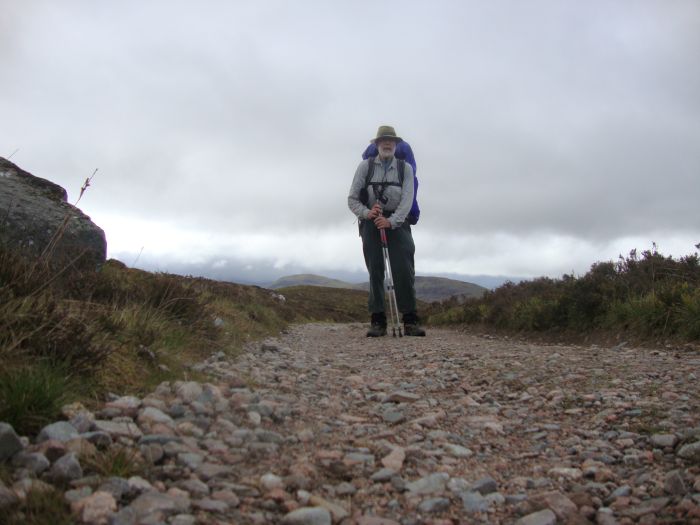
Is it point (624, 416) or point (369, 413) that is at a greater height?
point (624, 416)

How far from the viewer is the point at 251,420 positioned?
3141 millimetres

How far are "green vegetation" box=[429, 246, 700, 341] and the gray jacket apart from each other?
4.02 m

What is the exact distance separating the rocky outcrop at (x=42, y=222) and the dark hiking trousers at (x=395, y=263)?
4.37 m

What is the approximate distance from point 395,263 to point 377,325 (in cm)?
124

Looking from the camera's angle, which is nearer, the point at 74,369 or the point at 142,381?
the point at 74,369

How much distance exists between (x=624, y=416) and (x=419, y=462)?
62.9 inches

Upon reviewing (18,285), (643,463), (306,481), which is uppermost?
(18,285)

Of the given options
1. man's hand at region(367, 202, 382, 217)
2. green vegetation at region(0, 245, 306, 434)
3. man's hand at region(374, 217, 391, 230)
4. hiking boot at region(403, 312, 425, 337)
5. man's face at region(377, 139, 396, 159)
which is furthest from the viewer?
hiking boot at region(403, 312, 425, 337)

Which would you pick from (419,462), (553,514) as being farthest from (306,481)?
(553,514)

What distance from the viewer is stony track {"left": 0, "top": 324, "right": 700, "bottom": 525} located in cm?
206

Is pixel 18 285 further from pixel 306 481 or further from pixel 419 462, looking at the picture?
pixel 419 462

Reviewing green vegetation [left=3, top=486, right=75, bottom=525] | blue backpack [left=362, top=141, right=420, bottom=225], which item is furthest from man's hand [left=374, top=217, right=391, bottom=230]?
green vegetation [left=3, top=486, right=75, bottom=525]

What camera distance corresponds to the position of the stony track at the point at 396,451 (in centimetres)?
206

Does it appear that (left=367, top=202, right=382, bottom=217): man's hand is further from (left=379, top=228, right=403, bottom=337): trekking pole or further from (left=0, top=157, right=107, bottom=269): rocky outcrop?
(left=0, top=157, right=107, bottom=269): rocky outcrop
